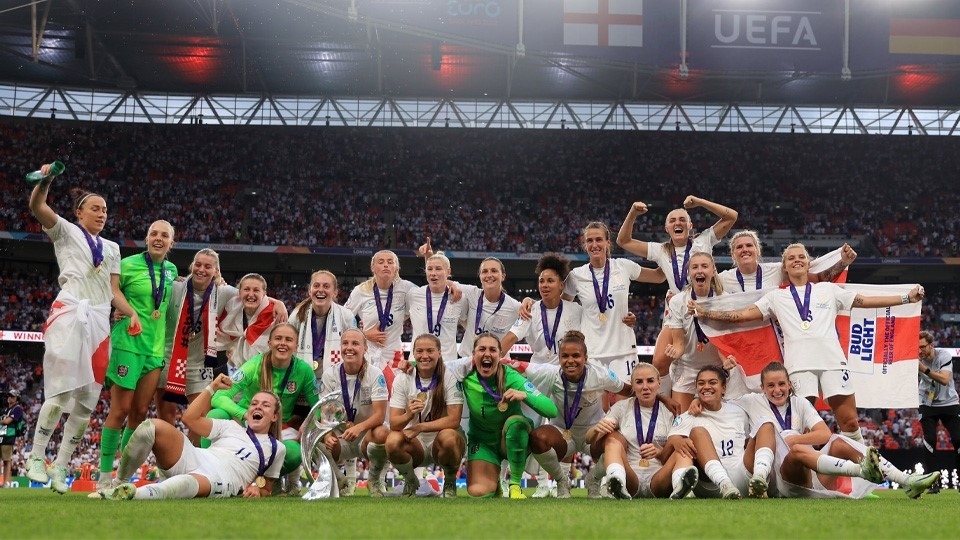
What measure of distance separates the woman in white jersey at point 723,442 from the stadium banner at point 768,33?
1740 centimetres

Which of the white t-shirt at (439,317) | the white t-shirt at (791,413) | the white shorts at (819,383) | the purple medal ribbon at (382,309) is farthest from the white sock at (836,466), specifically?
the purple medal ribbon at (382,309)

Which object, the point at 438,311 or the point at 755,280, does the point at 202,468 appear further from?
the point at 755,280

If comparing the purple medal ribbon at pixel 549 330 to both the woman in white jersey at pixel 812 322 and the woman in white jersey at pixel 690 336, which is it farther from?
the woman in white jersey at pixel 812 322

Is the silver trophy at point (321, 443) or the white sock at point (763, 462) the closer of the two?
the white sock at point (763, 462)

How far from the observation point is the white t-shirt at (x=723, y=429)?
6715mm

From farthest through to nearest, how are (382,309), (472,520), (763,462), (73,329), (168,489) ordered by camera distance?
(382,309) < (73,329) < (763,462) < (168,489) < (472,520)

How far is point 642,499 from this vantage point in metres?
6.41

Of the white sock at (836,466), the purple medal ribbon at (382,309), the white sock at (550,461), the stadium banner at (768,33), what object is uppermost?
the stadium banner at (768,33)

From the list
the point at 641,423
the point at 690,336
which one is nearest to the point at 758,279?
the point at 690,336

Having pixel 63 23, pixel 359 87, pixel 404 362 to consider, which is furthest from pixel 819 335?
pixel 359 87

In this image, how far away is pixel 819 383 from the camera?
7.23 meters

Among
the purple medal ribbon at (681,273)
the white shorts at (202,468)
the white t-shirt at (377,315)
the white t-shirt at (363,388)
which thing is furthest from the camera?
the white t-shirt at (377,315)

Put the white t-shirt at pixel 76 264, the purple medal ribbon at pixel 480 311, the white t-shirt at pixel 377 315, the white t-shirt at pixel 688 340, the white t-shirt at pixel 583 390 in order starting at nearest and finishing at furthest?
the white t-shirt at pixel 76 264 < the white t-shirt at pixel 583 390 < the white t-shirt at pixel 688 340 < the purple medal ribbon at pixel 480 311 < the white t-shirt at pixel 377 315

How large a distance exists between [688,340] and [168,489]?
4542mm
